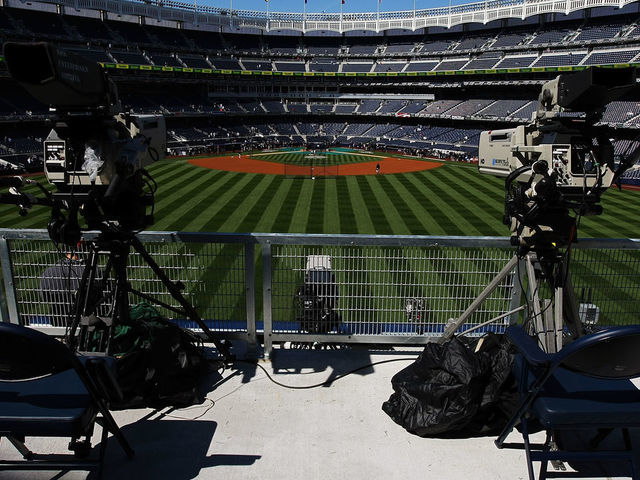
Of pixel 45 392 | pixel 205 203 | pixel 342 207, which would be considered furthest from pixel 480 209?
pixel 45 392

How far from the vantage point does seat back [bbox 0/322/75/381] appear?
7.51 feet

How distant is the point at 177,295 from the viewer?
4.21m

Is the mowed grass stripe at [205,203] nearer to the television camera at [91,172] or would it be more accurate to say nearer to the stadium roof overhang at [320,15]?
the television camera at [91,172]

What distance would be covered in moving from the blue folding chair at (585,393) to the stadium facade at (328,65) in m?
41.2

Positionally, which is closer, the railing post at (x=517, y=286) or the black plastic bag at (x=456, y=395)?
the black plastic bag at (x=456, y=395)

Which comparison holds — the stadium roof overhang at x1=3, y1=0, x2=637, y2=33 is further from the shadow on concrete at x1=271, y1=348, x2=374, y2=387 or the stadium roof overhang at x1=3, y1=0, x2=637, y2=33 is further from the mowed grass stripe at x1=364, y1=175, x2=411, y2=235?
the shadow on concrete at x1=271, y1=348, x2=374, y2=387

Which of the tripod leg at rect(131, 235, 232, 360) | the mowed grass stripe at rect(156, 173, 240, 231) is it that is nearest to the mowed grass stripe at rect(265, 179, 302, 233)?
the mowed grass stripe at rect(156, 173, 240, 231)

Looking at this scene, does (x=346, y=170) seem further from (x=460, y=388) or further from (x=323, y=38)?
(x=323, y=38)

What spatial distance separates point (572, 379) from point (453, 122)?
5454 cm

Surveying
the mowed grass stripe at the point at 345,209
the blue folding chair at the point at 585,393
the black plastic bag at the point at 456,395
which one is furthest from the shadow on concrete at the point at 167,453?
the mowed grass stripe at the point at 345,209

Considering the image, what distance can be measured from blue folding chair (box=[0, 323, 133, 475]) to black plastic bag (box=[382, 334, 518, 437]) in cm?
224

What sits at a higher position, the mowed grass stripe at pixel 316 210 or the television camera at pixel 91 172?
the television camera at pixel 91 172

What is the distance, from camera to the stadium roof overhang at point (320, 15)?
156ft

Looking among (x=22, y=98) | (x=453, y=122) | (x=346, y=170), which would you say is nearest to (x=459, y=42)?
(x=453, y=122)
